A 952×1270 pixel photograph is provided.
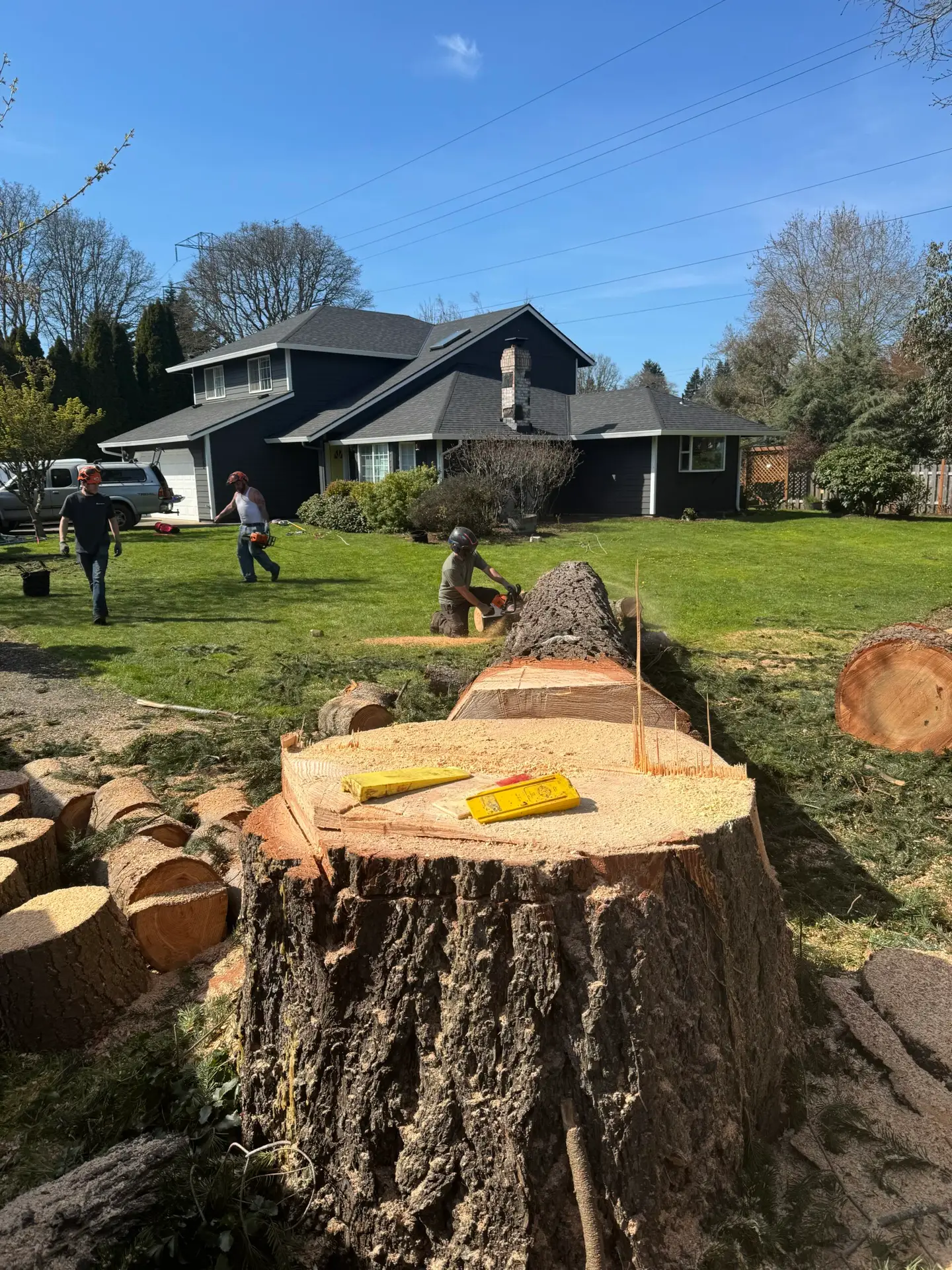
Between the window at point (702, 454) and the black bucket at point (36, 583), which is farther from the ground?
the window at point (702, 454)

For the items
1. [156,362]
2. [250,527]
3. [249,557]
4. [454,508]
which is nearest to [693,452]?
[454,508]

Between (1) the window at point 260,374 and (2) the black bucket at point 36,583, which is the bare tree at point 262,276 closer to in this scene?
(1) the window at point 260,374

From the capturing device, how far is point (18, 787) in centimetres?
409

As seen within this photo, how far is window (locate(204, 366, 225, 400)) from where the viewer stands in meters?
31.5

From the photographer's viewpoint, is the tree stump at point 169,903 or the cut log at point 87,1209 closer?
the cut log at point 87,1209

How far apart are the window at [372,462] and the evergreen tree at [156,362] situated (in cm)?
1984

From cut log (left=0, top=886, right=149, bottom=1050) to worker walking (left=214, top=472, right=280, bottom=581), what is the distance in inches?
373

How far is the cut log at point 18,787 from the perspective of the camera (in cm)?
405

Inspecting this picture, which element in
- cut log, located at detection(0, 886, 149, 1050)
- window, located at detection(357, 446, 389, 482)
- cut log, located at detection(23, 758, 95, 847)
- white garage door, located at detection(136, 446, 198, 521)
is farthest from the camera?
white garage door, located at detection(136, 446, 198, 521)

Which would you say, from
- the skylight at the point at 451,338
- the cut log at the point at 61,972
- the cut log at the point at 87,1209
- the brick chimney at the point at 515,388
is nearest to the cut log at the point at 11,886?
the cut log at the point at 61,972

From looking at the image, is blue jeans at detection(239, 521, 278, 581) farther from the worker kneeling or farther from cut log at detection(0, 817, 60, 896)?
cut log at detection(0, 817, 60, 896)

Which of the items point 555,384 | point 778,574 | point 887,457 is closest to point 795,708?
point 778,574

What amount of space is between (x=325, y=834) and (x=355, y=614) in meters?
8.75

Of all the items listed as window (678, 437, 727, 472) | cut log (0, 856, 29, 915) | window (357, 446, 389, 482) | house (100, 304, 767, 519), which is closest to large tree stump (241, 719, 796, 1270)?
cut log (0, 856, 29, 915)
